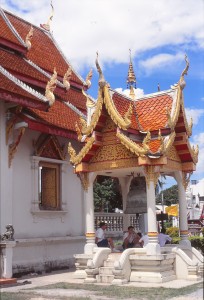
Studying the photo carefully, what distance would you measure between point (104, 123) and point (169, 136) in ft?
5.03

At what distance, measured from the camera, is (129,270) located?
960cm

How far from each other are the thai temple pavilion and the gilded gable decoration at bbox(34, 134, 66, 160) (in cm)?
3

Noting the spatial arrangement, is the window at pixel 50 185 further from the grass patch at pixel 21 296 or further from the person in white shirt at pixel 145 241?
the grass patch at pixel 21 296

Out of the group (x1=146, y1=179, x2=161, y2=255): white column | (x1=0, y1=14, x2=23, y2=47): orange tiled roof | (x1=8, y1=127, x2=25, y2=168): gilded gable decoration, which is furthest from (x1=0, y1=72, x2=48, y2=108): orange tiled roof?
(x1=146, y1=179, x2=161, y2=255): white column

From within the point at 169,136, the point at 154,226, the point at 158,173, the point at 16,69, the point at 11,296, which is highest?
the point at 16,69

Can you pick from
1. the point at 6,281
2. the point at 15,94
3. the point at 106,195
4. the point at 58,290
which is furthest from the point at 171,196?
the point at 58,290

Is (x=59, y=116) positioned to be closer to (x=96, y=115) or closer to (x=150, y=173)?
(x=96, y=115)

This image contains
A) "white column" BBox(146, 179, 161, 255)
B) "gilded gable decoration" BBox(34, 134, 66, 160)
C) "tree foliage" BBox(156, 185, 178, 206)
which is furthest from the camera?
"tree foliage" BBox(156, 185, 178, 206)

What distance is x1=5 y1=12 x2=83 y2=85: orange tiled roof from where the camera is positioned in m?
16.1

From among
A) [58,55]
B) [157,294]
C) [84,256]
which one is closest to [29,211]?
[84,256]

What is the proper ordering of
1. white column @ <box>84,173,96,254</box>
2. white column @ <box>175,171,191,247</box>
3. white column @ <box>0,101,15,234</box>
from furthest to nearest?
white column @ <box>0,101,15,234</box>
white column @ <box>175,171,191,247</box>
white column @ <box>84,173,96,254</box>

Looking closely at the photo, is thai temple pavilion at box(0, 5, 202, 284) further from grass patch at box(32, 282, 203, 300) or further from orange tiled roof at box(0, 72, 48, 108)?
grass patch at box(32, 282, 203, 300)

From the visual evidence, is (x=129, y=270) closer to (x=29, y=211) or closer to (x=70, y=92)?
(x=29, y=211)

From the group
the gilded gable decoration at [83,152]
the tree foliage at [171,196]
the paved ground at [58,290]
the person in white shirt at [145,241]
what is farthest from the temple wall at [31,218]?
the tree foliage at [171,196]
